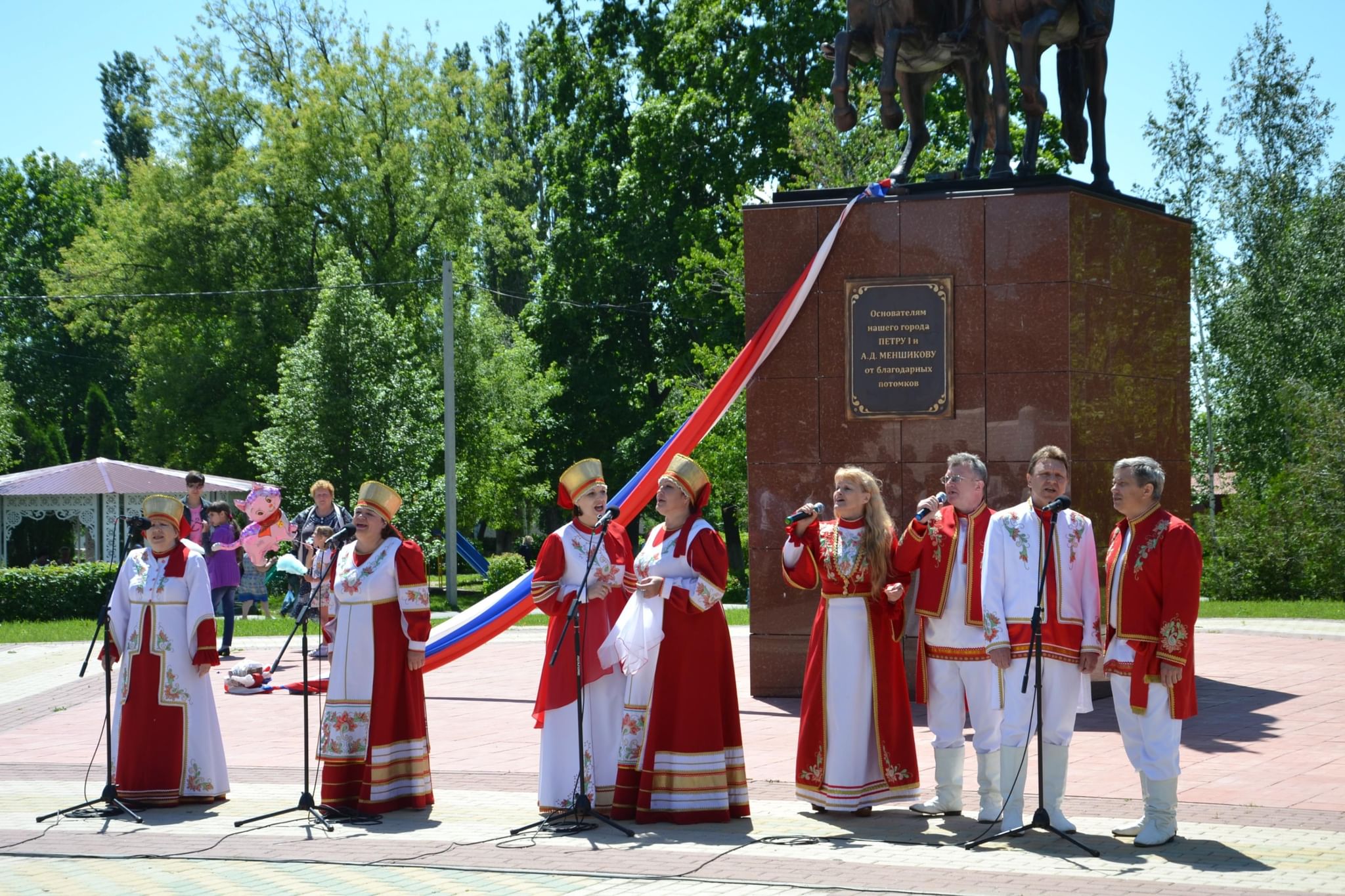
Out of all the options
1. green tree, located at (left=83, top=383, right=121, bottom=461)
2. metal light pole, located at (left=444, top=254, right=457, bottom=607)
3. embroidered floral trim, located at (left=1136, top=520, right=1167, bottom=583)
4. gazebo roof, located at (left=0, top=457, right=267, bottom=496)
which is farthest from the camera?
green tree, located at (left=83, top=383, right=121, bottom=461)

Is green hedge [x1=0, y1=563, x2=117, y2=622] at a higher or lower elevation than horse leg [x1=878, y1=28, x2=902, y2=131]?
lower

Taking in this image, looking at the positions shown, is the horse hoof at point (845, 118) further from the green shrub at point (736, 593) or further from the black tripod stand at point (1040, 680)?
the green shrub at point (736, 593)

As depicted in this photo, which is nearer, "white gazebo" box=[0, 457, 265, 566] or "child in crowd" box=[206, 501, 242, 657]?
"child in crowd" box=[206, 501, 242, 657]

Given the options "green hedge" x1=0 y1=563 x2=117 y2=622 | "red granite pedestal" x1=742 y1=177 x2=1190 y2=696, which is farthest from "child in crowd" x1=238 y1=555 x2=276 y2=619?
"red granite pedestal" x1=742 y1=177 x2=1190 y2=696

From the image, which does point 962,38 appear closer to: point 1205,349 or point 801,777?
point 801,777

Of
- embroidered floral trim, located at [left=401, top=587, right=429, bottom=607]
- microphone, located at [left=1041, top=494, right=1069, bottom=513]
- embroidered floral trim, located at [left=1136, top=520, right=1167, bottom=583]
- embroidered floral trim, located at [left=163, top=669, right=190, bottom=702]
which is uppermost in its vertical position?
microphone, located at [left=1041, top=494, right=1069, bottom=513]

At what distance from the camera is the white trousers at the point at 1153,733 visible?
6715mm

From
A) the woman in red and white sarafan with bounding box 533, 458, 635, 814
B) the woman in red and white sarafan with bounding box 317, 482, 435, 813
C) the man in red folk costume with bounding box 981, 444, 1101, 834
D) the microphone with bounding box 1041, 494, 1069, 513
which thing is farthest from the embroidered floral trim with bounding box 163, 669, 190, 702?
the microphone with bounding box 1041, 494, 1069, 513

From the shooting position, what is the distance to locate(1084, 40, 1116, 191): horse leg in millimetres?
11844

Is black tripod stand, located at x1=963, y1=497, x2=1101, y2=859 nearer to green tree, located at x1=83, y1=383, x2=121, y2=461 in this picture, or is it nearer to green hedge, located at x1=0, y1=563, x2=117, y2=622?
green hedge, located at x1=0, y1=563, x2=117, y2=622

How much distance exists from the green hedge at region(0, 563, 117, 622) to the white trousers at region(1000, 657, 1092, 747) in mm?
18923

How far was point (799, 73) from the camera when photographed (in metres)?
31.0

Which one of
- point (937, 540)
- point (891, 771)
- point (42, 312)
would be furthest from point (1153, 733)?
point (42, 312)

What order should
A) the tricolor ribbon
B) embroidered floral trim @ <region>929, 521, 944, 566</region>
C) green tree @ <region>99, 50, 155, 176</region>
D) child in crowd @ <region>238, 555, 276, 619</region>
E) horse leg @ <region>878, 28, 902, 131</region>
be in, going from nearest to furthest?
embroidered floral trim @ <region>929, 521, 944, 566</region>, the tricolor ribbon, horse leg @ <region>878, 28, 902, 131</region>, child in crowd @ <region>238, 555, 276, 619</region>, green tree @ <region>99, 50, 155, 176</region>
